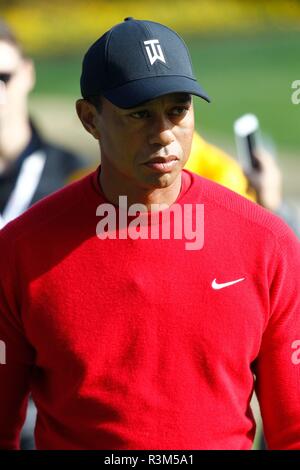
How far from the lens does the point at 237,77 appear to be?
14867 millimetres

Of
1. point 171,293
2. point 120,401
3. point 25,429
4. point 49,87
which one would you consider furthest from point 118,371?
point 49,87

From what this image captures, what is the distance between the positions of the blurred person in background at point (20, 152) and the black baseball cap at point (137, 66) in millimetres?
2072

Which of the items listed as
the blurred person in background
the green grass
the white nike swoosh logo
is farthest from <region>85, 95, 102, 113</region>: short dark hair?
the green grass

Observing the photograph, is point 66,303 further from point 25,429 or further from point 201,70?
point 201,70

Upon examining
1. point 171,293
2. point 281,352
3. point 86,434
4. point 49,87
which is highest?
point 171,293

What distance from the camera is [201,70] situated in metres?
14.6

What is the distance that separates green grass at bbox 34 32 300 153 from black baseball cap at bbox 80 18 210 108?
36.1ft

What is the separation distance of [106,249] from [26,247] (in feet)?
0.66

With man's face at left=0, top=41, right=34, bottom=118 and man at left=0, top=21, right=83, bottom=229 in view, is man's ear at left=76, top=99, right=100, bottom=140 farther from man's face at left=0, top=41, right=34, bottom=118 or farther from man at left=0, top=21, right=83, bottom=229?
man's face at left=0, top=41, right=34, bottom=118

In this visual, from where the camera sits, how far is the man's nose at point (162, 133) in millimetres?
2385

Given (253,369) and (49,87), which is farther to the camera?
(49,87)
